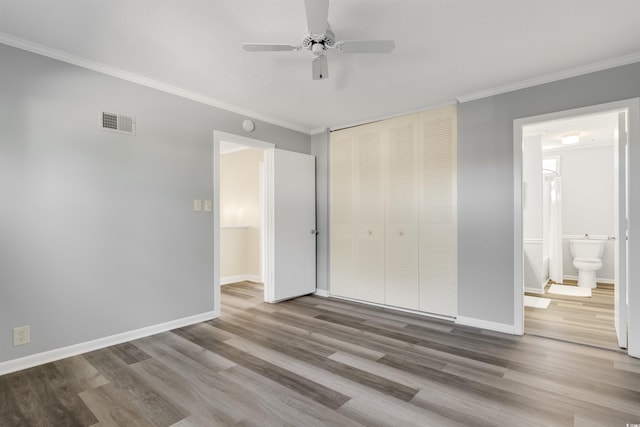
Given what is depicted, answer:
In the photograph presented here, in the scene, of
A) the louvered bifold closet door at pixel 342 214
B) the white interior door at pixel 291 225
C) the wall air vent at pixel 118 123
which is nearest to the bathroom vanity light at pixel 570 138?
the louvered bifold closet door at pixel 342 214

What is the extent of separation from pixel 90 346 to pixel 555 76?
479cm

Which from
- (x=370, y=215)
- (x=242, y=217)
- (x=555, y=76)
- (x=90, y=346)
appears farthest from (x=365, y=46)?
(x=242, y=217)

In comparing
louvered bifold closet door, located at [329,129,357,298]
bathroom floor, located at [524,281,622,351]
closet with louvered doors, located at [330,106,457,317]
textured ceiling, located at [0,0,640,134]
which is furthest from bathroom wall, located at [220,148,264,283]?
bathroom floor, located at [524,281,622,351]

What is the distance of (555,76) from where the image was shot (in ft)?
9.75

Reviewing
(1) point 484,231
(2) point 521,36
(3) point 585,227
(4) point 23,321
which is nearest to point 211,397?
(4) point 23,321

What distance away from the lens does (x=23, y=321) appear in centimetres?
243

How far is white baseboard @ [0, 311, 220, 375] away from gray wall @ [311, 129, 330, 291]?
71.8 inches

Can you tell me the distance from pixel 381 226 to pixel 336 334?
1597 millimetres

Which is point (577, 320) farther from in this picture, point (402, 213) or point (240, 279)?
point (240, 279)

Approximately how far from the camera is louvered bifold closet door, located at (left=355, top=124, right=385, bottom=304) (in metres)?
4.25

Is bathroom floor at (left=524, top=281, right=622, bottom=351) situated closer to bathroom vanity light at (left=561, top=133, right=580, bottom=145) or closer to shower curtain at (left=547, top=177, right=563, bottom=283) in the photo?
shower curtain at (left=547, top=177, right=563, bottom=283)

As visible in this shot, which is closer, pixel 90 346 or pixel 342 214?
pixel 90 346

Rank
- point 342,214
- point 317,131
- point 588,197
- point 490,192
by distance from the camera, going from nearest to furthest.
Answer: point 490,192, point 342,214, point 317,131, point 588,197

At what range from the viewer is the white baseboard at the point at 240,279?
5.72 m
